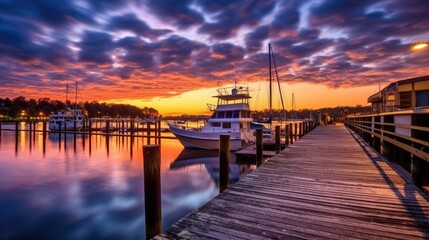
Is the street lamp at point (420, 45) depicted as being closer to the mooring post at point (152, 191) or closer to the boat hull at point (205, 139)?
the mooring post at point (152, 191)

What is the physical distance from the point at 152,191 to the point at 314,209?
215 cm

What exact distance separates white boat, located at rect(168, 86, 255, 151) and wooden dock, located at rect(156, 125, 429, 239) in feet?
60.8

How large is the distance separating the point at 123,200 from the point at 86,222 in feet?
7.94

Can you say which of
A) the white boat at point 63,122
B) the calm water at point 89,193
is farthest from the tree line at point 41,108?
the calm water at point 89,193

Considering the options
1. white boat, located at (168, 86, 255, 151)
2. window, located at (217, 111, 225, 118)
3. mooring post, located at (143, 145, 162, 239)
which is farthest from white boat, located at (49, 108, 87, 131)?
mooring post, located at (143, 145, 162, 239)

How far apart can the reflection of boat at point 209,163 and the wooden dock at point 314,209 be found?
10.7 metres

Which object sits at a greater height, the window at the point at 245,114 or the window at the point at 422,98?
the window at the point at 422,98

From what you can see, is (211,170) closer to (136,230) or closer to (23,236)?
(136,230)

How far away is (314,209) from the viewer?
3178 mm

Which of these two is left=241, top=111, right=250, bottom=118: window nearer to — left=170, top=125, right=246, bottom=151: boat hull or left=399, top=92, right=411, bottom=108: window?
left=170, top=125, right=246, bottom=151: boat hull

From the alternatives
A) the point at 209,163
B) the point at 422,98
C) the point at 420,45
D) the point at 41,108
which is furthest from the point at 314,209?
the point at 41,108

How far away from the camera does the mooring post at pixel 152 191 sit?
320 cm

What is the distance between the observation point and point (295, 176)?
502 centimetres

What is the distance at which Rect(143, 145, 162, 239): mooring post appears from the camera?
320 centimetres
